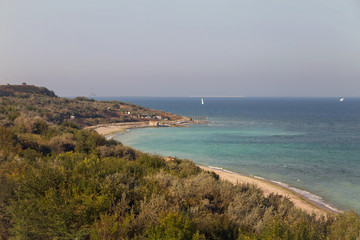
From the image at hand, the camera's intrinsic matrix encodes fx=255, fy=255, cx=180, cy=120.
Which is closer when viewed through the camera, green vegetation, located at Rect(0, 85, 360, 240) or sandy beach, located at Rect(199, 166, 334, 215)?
green vegetation, located at Rect(0, 85, 360, 240)

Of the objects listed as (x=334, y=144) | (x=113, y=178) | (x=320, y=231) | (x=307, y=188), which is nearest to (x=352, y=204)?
(x=307, y=188)

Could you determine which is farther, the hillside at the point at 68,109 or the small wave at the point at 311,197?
the hillside at the point at 68,109

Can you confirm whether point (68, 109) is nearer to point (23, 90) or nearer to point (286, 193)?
point (23, 90)

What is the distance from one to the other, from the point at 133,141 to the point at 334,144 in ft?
101

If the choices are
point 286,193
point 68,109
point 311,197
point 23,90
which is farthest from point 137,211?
point 23,90

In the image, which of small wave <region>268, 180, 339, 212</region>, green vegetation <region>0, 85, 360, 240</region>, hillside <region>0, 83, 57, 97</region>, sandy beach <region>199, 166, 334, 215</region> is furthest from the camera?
hillside <region>0, 83, 57, 97</region>

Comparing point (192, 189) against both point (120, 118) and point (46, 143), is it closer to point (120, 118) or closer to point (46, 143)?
point (46, 143)

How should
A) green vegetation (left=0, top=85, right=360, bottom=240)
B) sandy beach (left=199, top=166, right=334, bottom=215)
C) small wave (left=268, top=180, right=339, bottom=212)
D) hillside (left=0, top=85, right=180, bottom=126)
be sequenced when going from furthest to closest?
1. hillside (left=0, top=85, right=180, bottom=126)
2. small wave (left=268, top=180, right=339, bottom=212)
3. sandy beach (left=199, top=166, right=334, bottom=215)
4. green vegetation (left=0, top=85, right=360, bottom=240)

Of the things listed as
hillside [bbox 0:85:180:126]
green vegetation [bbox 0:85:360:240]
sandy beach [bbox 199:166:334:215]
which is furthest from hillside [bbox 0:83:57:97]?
green vegetation [bbox 0:85:360:240]

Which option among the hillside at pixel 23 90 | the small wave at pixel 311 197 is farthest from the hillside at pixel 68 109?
the small wave at pixel 311 197

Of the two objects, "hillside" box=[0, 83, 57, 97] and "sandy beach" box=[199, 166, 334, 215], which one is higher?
"hillside" box=[0, 83, 57, 97]

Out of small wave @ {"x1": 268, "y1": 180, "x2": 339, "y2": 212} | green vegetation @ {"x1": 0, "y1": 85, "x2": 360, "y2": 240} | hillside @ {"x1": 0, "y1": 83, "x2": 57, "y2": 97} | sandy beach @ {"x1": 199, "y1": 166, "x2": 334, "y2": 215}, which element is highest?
hillside @ {"x1": 0, "y1": 83, "x2": 57, "y2": 97}

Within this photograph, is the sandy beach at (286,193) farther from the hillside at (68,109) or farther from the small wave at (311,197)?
the hillside at (68,109)

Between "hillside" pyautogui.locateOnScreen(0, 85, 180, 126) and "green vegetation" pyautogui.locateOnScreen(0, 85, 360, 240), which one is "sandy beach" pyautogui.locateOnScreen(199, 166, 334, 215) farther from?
"hillside" pyautogui.locateOnScreen(0, 85, 180, 126)
